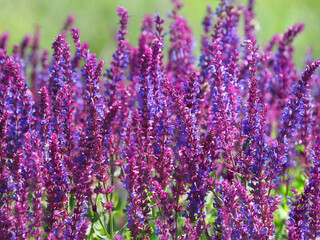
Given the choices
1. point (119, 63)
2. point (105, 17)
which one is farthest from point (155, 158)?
point (105, 17)

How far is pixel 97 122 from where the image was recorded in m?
2.80

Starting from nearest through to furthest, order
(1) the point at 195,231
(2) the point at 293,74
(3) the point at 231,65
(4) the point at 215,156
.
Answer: (1) the point at 195,231
(4) the point at 215,156
(3) the point at 231,65
(2) the point at 293,74

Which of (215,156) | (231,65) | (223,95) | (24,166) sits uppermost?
(231,65)

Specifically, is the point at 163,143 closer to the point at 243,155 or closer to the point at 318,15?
the point at 243,155

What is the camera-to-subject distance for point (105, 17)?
11344 millimetres

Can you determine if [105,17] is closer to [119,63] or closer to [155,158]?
[119,63]

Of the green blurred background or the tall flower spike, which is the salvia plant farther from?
the green blurred background

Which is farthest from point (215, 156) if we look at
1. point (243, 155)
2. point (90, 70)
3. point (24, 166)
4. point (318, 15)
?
point (318, 15)

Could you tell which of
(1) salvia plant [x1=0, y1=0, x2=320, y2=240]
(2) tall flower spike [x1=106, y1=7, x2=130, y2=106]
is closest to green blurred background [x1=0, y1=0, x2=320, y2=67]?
(2) tall flower spike [x1=106, y1=7, x2=130, y2=106]

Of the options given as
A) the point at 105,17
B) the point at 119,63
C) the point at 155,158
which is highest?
the point at 105,17

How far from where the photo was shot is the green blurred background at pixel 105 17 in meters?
10.6

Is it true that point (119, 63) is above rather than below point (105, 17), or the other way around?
below

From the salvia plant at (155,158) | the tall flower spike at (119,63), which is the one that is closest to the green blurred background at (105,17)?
the tall flower spike at (119,63)

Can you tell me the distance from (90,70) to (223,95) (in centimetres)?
77
